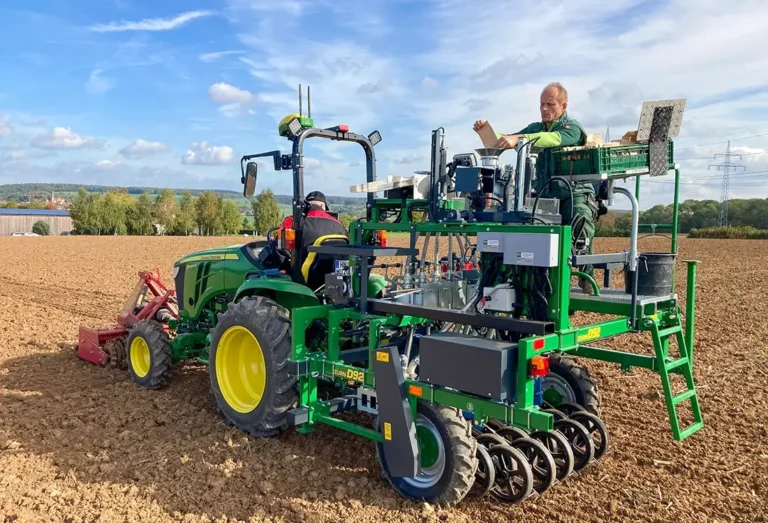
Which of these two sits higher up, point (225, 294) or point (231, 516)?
point (225, 294)

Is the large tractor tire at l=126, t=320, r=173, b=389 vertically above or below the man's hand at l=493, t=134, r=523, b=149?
below

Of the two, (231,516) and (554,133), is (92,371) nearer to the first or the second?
(231,516)

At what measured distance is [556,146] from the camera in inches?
184

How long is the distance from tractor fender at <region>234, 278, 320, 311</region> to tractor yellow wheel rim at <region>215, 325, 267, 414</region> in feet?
1.39

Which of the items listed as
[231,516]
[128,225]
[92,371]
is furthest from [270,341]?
[128,225]

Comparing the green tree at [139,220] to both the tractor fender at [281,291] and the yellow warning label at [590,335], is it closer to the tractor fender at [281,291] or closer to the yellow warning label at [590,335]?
the tractor fender at [281,291]

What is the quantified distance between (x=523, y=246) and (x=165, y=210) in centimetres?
8153

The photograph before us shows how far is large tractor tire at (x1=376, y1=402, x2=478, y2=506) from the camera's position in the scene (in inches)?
152

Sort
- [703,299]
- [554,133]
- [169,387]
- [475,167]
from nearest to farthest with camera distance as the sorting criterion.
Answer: [475,167]
[554,133]
[169,387]
[703,299]

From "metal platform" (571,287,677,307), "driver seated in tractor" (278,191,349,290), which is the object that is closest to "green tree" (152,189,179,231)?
"driver seated in tractor" (278,191,349,290)

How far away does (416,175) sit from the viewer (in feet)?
16.0

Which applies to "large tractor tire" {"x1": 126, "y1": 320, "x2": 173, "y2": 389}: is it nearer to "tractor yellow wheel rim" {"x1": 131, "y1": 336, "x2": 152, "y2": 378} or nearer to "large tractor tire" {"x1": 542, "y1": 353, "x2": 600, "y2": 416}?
"tractor yellow wheel rim" {"x1": 131, "y1": 336, "x2": 152, "y2": 378}

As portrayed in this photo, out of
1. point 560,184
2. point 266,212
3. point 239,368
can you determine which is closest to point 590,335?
point 560,184

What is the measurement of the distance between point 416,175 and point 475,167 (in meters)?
0.76
